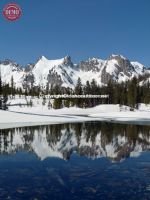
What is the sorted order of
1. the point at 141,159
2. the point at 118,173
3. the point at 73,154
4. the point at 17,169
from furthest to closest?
1. the point at 73,154
2. the point at 141,159
3. the point at 17,169
4. the point at 118,173

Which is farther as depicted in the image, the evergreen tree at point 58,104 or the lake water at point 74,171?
the evergreen tree at point 58,104

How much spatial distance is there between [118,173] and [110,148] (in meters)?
12.4

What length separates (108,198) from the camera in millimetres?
16906

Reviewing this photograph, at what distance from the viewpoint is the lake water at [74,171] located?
1783 cm

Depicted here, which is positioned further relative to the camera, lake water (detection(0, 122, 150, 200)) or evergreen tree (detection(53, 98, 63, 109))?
evergreen tree (detection(53, 98, 63, 109))

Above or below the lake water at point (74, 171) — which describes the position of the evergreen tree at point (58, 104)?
above

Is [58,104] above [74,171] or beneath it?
above

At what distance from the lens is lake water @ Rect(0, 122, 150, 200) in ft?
58.5

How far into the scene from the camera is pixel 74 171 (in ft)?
78.1

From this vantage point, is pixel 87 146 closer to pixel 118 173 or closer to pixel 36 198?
pixel 118 173

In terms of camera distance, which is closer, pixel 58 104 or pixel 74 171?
pixel 74 171

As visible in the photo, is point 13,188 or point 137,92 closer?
point 13,188

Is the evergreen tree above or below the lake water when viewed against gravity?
above

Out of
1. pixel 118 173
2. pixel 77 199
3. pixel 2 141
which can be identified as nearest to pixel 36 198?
pixel 77 199
